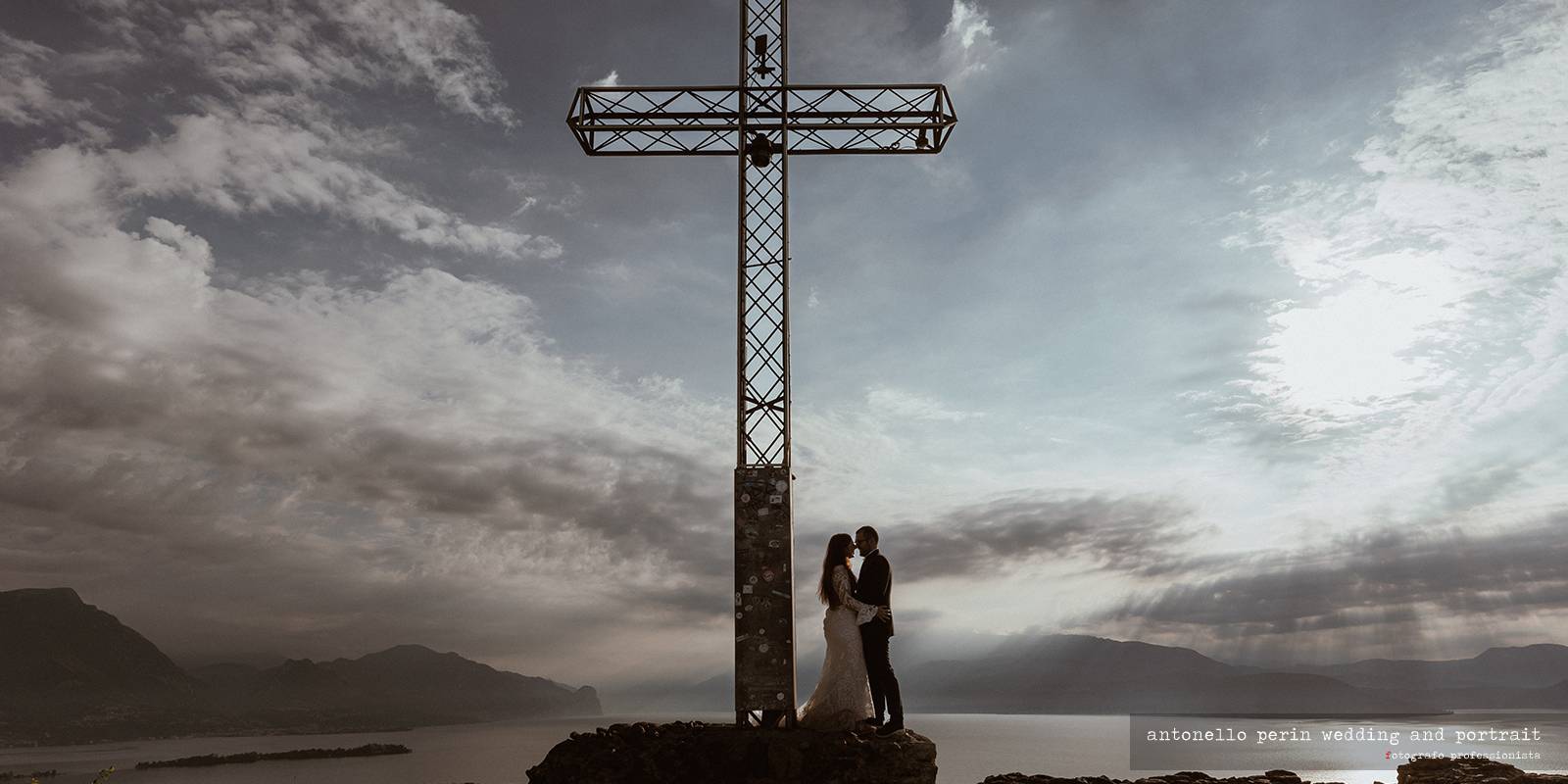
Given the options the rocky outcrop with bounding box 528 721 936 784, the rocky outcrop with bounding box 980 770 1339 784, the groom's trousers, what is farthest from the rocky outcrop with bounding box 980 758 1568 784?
the rocky outcrop with bounding box 528 721 936 784

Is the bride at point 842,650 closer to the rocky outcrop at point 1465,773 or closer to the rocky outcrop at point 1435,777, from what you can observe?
the rocky outcrop at point 1435,777

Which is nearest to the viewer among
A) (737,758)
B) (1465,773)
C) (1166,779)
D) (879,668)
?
(737,758)

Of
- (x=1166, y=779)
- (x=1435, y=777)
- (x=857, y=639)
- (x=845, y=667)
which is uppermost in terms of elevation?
(x=857, y=639)

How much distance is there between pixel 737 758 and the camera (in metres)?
11.1

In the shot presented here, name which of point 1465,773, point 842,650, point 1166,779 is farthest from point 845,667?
point 1465,773

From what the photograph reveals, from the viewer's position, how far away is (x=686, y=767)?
1112 centimetres

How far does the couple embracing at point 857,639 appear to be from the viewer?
1142 centimetres

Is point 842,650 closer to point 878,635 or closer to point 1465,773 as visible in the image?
point 878,635

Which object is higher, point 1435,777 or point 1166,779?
point 1435,777

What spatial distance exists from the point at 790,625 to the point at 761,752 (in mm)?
1800

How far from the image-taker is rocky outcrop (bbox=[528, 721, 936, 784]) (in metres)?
10.7

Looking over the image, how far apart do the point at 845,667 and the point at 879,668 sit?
44cm

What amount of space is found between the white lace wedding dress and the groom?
0.35 feet

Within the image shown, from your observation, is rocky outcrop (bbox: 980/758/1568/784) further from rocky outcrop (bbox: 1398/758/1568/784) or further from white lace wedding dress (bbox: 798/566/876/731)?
white lace wedding dress (bbox: 798/566/876/731)
